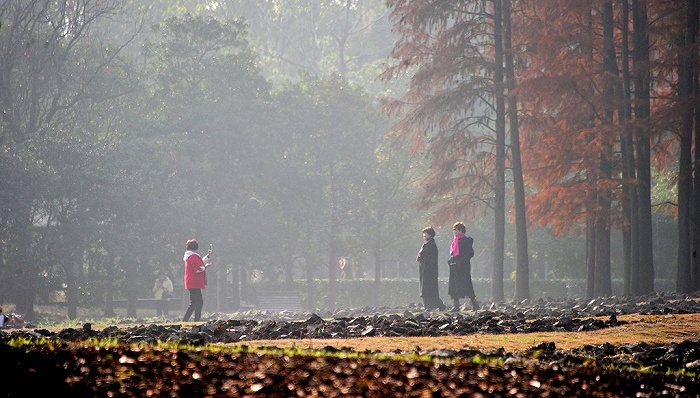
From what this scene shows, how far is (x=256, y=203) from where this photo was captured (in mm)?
47875

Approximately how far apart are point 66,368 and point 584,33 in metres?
25.9

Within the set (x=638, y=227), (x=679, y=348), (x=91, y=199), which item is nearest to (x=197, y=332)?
(x=679, y=348)

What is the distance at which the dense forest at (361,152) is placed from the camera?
97.5ft

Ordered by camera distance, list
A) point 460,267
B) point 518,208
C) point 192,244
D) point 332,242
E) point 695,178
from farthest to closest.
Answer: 1. point 332,242
2. point 518,208
3. point 695,178
4. point 460,267
5. point 192,244

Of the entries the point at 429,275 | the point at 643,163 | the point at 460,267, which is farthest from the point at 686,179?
the point at 429,275

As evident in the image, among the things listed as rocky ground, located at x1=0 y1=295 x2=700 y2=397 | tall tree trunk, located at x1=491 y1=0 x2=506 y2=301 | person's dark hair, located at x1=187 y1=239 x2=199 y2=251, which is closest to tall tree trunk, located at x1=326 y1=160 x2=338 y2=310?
tall tree trunk, located at x1=491 y1=0 x2=506 y2=301

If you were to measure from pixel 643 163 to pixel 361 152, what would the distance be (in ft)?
76.0

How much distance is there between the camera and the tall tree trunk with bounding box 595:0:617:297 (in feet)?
98.1

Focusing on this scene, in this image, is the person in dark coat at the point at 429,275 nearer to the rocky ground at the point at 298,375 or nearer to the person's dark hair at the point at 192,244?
the person's dark hair at the point at 192,244

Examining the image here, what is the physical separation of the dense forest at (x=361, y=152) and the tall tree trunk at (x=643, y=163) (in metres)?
0.06

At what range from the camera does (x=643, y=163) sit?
2842 cm

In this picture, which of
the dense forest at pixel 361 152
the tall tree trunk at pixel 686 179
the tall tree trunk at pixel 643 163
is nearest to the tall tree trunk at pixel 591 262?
the dense forest at pixel 361 152

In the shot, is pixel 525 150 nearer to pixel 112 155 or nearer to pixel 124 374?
pixel 112 155

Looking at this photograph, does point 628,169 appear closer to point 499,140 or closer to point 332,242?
point 499,140
